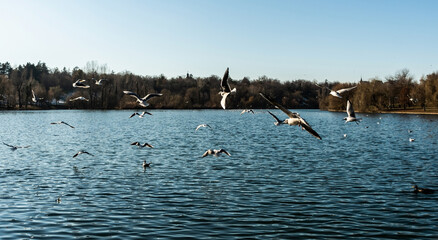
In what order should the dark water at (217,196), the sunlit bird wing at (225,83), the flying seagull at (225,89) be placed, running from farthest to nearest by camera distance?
the flying seagull at (225,89), the sunlit bird wing at (225,83), the dark water at (217,196)

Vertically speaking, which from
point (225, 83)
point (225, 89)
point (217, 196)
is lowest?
point (217, 196)

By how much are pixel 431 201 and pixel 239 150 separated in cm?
2371

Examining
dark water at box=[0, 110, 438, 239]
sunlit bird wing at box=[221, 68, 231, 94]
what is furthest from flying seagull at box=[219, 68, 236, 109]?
dark water at box=[0, 110, 438, 239]

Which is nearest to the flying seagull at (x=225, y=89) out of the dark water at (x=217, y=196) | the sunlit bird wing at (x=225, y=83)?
the sunlit bird wing at (x=225, y=83)

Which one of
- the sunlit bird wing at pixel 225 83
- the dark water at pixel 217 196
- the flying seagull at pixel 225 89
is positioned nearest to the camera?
the dark water at pixel 217 196

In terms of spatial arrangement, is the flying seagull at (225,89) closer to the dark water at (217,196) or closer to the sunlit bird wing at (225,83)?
the sunlit bird wing at (225,83)

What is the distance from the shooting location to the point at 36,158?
36.6 m

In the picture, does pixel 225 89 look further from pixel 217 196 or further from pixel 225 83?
pixel 217 196

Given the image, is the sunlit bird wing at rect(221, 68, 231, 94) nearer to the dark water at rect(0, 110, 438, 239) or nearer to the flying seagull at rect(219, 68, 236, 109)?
the flying seagull at rect(219, 68, 236, 109)

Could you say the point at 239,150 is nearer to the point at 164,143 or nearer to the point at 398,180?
the point at 164,143

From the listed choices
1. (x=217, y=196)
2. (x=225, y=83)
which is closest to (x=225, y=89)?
(x=225, y=83)

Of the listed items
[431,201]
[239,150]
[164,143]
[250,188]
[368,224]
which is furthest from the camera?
[164,143]

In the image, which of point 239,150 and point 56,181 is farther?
point 239,150

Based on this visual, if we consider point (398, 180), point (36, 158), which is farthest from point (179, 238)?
point (36, 158)
